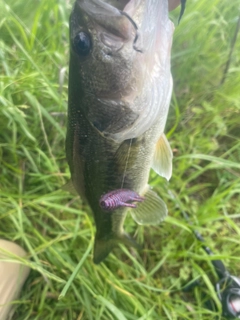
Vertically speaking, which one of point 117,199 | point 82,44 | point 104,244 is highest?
point 82,44

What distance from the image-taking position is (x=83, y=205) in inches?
73.2

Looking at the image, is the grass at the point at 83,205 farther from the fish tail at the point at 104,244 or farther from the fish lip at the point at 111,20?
the fish lip at the point at 111,20

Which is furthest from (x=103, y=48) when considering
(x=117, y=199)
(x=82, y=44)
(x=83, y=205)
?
(x=83, y=205)

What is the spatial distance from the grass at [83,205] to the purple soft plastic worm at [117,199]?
62 cm

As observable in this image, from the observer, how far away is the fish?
2.81 ft

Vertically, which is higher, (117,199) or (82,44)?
(82,44)

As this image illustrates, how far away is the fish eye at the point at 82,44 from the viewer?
2.88 feet

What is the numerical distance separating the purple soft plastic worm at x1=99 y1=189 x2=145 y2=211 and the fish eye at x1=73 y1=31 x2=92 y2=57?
444 millimetres

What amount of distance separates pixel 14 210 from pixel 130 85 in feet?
3.38

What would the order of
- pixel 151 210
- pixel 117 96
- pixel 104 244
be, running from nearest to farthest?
pixel 117 96 < pixel 151 210 < pixel 104 244

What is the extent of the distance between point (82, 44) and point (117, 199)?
49 centimetres

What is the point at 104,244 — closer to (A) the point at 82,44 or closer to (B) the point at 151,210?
(B) the point at 151,210

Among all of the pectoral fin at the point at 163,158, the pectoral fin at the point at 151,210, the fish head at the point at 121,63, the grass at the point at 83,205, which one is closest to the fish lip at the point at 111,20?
the fish head at the point at 121,63

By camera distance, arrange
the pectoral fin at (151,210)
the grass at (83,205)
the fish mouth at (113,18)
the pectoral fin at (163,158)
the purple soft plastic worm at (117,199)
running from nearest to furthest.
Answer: the fish mouth at (113,18)
the purple soft plastic worm at (117,199)
the pectoral fin at (163,158)
the pectoral fin at (151,210)
the grass at (83,205)
